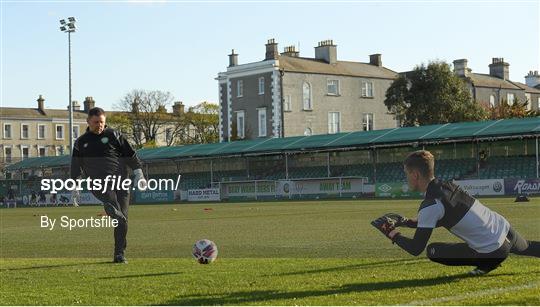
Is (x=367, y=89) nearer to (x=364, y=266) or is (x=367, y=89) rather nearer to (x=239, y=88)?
(x=239, y=88)

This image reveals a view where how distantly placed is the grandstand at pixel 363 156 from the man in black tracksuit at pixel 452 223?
41000mm

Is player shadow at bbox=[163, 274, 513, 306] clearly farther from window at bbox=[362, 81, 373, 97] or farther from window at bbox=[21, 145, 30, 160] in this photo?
window at bbox=[21, 145, 30, 160]

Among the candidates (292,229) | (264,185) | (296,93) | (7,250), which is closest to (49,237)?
(7,250)

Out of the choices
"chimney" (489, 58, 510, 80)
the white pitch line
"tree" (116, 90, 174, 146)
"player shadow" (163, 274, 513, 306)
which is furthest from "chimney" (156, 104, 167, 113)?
the white pitch line

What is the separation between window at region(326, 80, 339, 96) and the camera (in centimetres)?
8812

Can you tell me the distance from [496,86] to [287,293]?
91830 mm

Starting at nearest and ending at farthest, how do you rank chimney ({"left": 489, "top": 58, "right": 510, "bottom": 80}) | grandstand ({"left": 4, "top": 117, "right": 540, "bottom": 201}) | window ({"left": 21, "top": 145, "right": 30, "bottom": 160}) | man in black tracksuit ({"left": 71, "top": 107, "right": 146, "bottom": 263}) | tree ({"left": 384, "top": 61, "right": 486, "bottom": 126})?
man in black tracksuit ({"left": 71, "top": 107, "right": 146, "bottom": 263}) < grandstand ({"left": 4, "top": 117, "right": 540, "bottom": 201}) < tree ({"left": 384, "top": 61, "right": 486, "bottom": 126}) < chimney ({"left": 489, "top": 58, "right": 510, "bottom": 80}) < window ({"left": 21, "top": 145, "right": 30, "bottom": 160})

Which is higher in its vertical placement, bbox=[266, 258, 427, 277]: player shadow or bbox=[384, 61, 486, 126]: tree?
bbox=[384, 61, 486, 126]: tree

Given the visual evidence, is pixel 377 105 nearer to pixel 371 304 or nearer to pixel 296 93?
pixel 296 93

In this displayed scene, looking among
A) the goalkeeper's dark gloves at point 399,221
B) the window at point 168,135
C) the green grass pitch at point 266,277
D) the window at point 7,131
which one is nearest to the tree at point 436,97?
the window at point 168,135

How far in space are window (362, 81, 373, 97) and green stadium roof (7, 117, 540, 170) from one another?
26543 mm

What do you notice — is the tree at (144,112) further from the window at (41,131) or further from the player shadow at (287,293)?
the player shadow at (287,293)

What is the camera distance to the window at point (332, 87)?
88.1m

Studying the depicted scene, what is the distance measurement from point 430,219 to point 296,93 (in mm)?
77256
